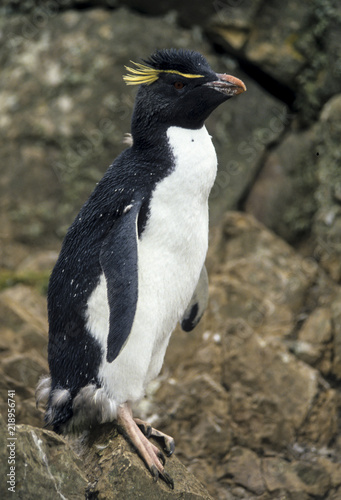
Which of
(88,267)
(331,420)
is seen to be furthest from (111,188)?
(331,420)

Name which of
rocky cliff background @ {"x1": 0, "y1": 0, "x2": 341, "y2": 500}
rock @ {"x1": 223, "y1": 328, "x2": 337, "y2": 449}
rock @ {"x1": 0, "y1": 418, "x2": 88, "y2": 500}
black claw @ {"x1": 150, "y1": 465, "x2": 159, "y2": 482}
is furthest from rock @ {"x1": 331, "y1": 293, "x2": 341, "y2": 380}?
rock @ {"x1": 0, "y1": 418, "x2": 88, "y2": 500}

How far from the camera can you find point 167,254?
2.73 m

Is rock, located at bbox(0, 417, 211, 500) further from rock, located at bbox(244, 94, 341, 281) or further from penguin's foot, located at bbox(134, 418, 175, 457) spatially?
rock, located at bbox(244, 94, 341, 281)

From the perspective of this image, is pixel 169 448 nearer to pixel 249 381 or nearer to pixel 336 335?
pixel 249 381

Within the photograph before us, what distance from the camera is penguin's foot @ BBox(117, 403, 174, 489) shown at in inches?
102

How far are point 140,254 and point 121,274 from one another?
0.18 m

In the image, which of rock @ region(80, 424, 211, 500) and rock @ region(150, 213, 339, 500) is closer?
rock @ region(80, 424, 211, 500)

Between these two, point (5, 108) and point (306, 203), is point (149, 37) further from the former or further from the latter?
point (306, 203)

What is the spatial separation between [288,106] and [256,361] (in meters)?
2.74

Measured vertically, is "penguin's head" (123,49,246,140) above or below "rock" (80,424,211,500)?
above

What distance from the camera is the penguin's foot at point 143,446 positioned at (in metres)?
2.58

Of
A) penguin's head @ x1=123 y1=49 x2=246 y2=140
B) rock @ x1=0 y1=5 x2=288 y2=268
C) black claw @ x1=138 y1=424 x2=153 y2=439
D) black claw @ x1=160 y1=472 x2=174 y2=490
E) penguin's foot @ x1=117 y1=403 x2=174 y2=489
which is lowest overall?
rock @ x1=0 y1=5 x2=288 y2=268

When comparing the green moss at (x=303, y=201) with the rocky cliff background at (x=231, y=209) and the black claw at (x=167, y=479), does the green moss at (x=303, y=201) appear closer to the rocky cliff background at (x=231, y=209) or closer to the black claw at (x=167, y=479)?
the rocky cliff background at (x=231, y=209)

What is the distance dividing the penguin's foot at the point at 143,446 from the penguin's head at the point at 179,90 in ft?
4.07
